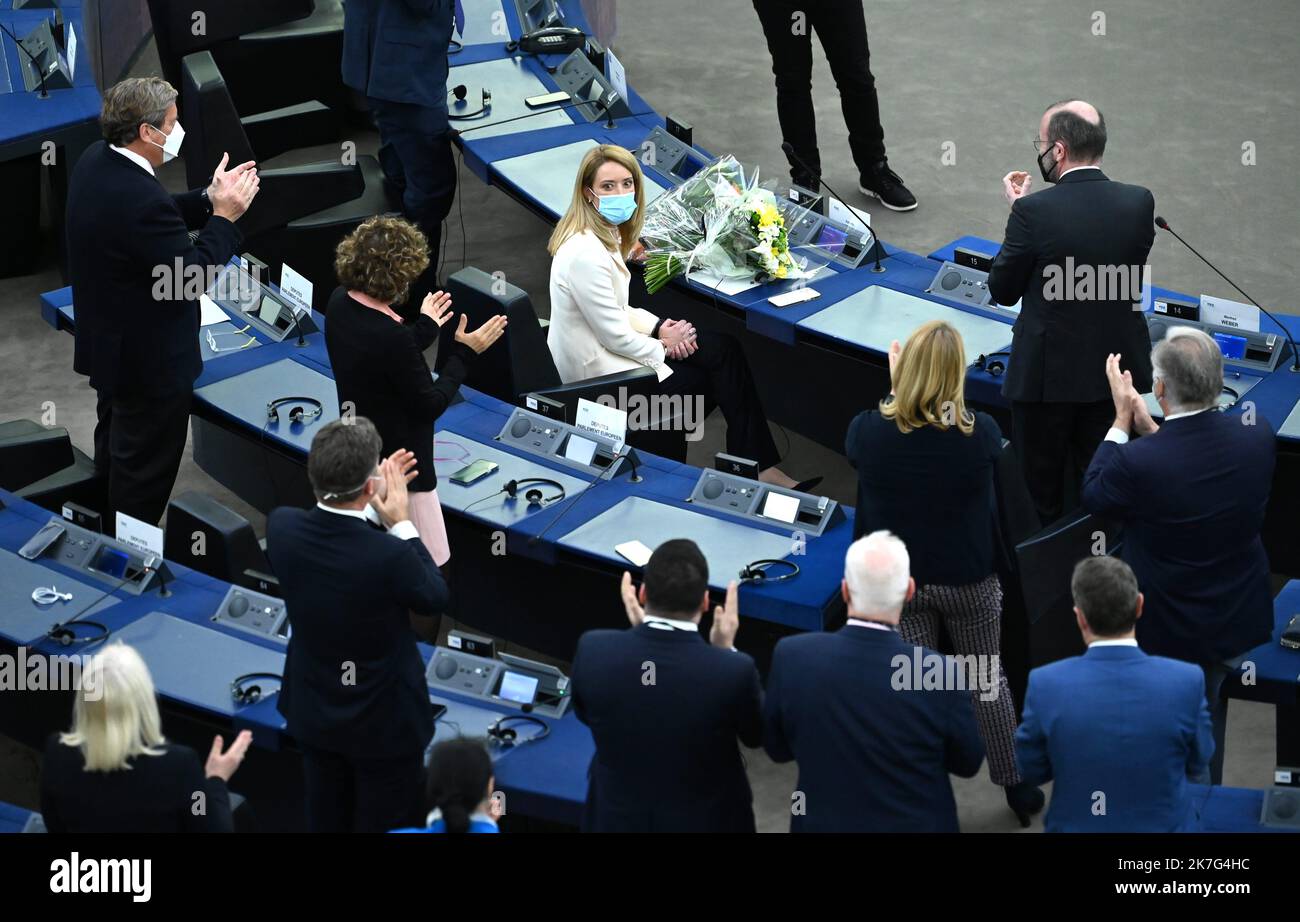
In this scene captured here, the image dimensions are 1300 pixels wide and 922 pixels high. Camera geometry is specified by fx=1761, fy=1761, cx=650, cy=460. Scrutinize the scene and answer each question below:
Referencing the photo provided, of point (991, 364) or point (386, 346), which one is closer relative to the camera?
point (386, 346)

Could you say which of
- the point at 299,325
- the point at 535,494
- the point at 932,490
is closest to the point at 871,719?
the point at 932,490

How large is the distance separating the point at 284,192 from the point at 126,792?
4.09 meters

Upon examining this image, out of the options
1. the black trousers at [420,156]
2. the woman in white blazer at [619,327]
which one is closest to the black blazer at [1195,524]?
the woman in white blazer at [619,327]

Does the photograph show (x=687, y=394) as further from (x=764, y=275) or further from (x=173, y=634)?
(x=173, y=634)

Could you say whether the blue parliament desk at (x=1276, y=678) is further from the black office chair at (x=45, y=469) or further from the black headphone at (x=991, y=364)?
the black office chair at (x=45, y=469)

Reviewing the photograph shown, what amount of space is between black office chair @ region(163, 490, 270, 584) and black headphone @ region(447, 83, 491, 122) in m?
2.71

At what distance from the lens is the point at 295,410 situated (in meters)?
5.70

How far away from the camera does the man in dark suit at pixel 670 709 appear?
3.63 m

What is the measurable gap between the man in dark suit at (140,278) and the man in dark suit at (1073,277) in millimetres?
2411

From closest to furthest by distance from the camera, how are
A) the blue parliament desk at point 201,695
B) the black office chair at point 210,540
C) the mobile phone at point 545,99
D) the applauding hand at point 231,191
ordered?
the blue parliament desk at point 201,695
the black office chair at point 210,540
the applauding hand at point 231,191
the mobile phone at point 545,99

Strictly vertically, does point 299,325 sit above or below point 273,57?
below

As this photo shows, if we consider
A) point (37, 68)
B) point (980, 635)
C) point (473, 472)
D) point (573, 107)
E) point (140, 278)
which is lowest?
point (980, 635)

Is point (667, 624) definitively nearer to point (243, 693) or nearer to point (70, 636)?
point (243, 693)

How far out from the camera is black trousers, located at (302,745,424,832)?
161 inches
